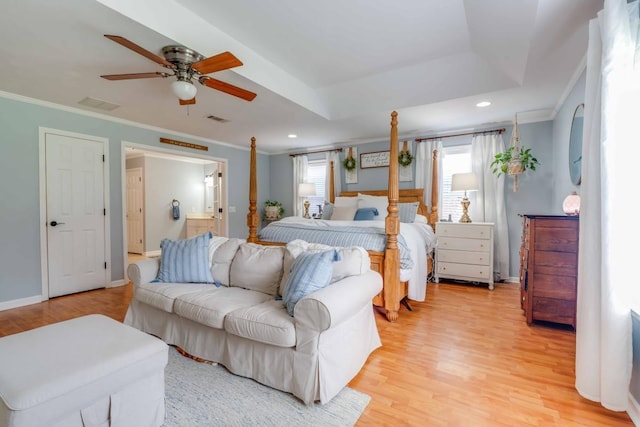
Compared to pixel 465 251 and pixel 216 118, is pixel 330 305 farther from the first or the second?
pixel 216 118

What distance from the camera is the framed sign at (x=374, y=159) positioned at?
17.7 feet

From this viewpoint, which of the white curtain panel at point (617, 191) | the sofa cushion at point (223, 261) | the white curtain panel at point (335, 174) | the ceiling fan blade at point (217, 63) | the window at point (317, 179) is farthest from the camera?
the window at point (317, 179)

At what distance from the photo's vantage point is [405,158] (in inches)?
202

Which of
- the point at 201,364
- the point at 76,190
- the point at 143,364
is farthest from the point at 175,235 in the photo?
the point at 143,364

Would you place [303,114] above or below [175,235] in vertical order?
above

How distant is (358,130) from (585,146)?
11.0ft

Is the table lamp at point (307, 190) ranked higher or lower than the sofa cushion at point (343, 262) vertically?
higher

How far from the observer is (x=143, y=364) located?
56.8 inches

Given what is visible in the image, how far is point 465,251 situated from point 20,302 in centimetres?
561

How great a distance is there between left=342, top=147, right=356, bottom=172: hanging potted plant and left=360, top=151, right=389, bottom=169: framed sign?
15cm

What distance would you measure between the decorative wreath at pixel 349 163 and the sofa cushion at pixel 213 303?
3800 millimetres

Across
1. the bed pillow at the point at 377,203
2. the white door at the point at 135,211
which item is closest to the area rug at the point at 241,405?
the bed pillow at the point at 377,203

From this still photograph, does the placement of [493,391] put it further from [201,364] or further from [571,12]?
[571,12]

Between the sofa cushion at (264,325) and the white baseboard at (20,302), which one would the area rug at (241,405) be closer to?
the sofa cushion at (264,325)
